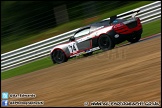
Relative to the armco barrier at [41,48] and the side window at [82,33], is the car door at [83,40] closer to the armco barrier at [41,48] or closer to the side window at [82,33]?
the side window at [82,33]

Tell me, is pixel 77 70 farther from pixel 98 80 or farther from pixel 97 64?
pixel 98 80

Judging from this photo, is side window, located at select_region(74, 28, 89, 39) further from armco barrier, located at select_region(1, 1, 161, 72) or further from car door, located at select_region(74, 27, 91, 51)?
armco barrier, located at select_region(1, 1, 161, 72)

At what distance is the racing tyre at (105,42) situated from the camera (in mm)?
10711

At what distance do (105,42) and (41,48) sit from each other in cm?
527

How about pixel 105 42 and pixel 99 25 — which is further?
pixel 99 25

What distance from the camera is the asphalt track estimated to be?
6.12 m

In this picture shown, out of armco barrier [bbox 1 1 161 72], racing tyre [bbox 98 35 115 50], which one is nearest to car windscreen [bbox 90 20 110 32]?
racing tyre [bbox 98 35 115 50]

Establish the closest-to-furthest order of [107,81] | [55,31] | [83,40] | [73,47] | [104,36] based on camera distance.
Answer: [107,81], [104,36], [83,40], [73,47], [55,31]

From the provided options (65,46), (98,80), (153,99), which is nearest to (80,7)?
(65,46)

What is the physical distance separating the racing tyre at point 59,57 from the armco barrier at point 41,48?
303 cm

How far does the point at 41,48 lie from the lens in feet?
51.0

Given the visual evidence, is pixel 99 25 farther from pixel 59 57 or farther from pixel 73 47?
pixel 59 57

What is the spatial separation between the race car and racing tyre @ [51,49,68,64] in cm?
6

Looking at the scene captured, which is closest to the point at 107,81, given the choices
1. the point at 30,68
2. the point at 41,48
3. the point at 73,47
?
the point at 73,47
